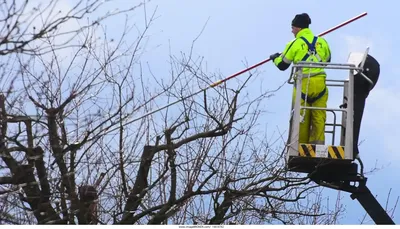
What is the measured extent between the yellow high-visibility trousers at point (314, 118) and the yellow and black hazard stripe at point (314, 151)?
0.32 meters

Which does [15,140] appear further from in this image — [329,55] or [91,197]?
[329,55]

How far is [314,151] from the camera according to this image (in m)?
12.2

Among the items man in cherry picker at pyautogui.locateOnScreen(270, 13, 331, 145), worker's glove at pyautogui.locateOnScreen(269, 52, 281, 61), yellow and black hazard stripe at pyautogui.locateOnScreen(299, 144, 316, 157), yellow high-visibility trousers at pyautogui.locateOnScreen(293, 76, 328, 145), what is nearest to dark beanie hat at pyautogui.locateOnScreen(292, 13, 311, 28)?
man in cherry picker at pyautogui.locateOnScreen(270, 13, 331, 145)

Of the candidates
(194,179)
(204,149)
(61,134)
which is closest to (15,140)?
(61,134)

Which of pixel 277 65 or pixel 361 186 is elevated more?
pixel 277 65

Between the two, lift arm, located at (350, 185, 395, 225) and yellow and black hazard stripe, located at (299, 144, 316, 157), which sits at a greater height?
yellow and black hazard stripe, located at (299, 144, 316, 157)

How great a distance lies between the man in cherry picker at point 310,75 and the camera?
40.6ft

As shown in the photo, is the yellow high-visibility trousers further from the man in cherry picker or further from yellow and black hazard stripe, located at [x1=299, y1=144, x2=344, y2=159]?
yellow and black hazard stripe, located at [x1=299, y1=144, x2=344, y2=159]

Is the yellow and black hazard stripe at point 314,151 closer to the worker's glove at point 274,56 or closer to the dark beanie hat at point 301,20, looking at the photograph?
the worker's glove at point 274,56

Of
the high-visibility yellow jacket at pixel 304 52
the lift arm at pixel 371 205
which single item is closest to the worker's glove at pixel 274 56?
the high-visibility yellow jacket at pixel 304 52

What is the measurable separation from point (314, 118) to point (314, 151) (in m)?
0.55

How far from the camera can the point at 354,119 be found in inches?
497

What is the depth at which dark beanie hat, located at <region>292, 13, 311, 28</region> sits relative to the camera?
1278cm

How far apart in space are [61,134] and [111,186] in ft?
4.35
